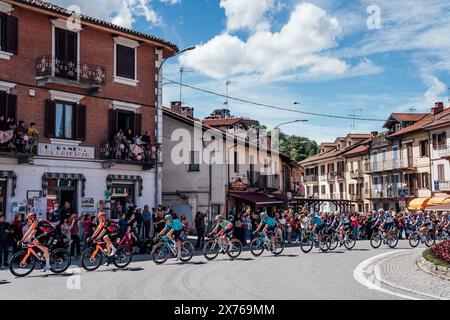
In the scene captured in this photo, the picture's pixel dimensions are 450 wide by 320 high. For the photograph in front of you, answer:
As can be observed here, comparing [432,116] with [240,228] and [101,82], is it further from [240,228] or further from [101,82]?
[101,82]

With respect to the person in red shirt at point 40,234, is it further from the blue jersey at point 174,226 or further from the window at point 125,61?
the window at point 125,61

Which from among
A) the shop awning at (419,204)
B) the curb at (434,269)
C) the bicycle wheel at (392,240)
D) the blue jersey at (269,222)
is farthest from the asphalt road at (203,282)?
the shop awning at (419,204)

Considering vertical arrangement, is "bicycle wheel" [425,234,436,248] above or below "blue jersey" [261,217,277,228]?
below

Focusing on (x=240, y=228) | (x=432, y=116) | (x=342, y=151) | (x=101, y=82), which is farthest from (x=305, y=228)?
(x=342, y=151)

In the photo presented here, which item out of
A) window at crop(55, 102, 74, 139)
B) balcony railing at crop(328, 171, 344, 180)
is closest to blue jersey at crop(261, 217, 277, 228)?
window at crop(55, 102, 74, 139)

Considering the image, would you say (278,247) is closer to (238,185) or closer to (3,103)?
(3,103)

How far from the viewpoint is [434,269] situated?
14.1 m

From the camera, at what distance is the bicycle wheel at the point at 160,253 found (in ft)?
56.3

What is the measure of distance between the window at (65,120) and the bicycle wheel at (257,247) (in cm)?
898

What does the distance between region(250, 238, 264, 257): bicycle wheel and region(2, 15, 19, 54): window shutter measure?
1193 centimetres

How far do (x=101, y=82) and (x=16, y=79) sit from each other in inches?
149

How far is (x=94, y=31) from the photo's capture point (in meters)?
24.4

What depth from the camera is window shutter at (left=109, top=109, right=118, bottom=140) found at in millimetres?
24891

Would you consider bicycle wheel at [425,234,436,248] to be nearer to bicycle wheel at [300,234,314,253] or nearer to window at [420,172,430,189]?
bicycle wheel at [300,234,314,253]
